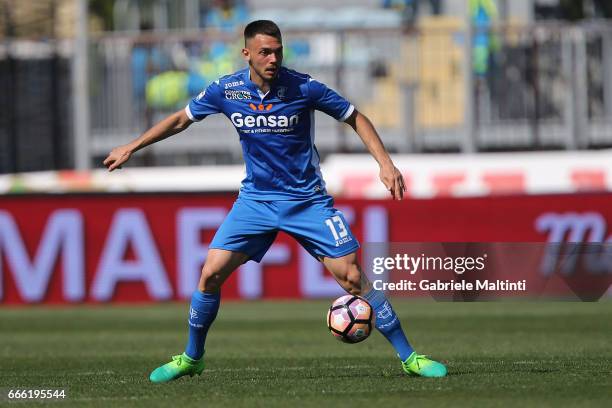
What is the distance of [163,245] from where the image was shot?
56.3 feet

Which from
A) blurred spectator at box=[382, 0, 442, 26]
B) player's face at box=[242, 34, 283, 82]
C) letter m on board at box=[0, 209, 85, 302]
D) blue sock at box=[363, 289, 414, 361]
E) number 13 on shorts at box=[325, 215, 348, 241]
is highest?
blurred spectator at box=[382, 0, 442, 26]

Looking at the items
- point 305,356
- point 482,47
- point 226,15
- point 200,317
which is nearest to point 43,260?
point 226,15

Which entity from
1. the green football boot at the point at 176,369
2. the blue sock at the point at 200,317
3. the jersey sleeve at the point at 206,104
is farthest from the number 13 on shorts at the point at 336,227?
the green football boot at the point at 176,369

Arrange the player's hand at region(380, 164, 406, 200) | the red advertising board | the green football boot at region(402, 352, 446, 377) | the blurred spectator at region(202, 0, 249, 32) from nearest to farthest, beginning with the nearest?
the player's hand at region(380, 164, 406, 200) → the green football boot at region(402, 352, 446, 377) → the red advertising board → the blurred spectator at region(202, 0, 249, 32)

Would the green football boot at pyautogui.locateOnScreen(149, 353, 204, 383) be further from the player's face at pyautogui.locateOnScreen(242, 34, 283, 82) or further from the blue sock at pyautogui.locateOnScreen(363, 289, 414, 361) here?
the player's face at pyautogui.locateOnScreen(242, 34, 283, 82)

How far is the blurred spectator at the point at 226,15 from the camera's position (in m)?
21.6

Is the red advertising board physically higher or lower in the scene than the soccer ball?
lower

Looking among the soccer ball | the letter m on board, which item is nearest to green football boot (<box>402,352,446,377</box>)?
the soccer ball

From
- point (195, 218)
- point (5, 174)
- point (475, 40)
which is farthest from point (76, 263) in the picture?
point (475, 40)

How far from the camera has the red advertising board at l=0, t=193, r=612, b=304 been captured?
17094mm

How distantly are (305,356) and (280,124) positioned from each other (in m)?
2.95

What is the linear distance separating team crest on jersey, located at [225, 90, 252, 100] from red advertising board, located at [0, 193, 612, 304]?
26.6ft

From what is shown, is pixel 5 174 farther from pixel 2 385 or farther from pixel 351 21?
pixel 2 385

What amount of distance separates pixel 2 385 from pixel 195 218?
803 cm
